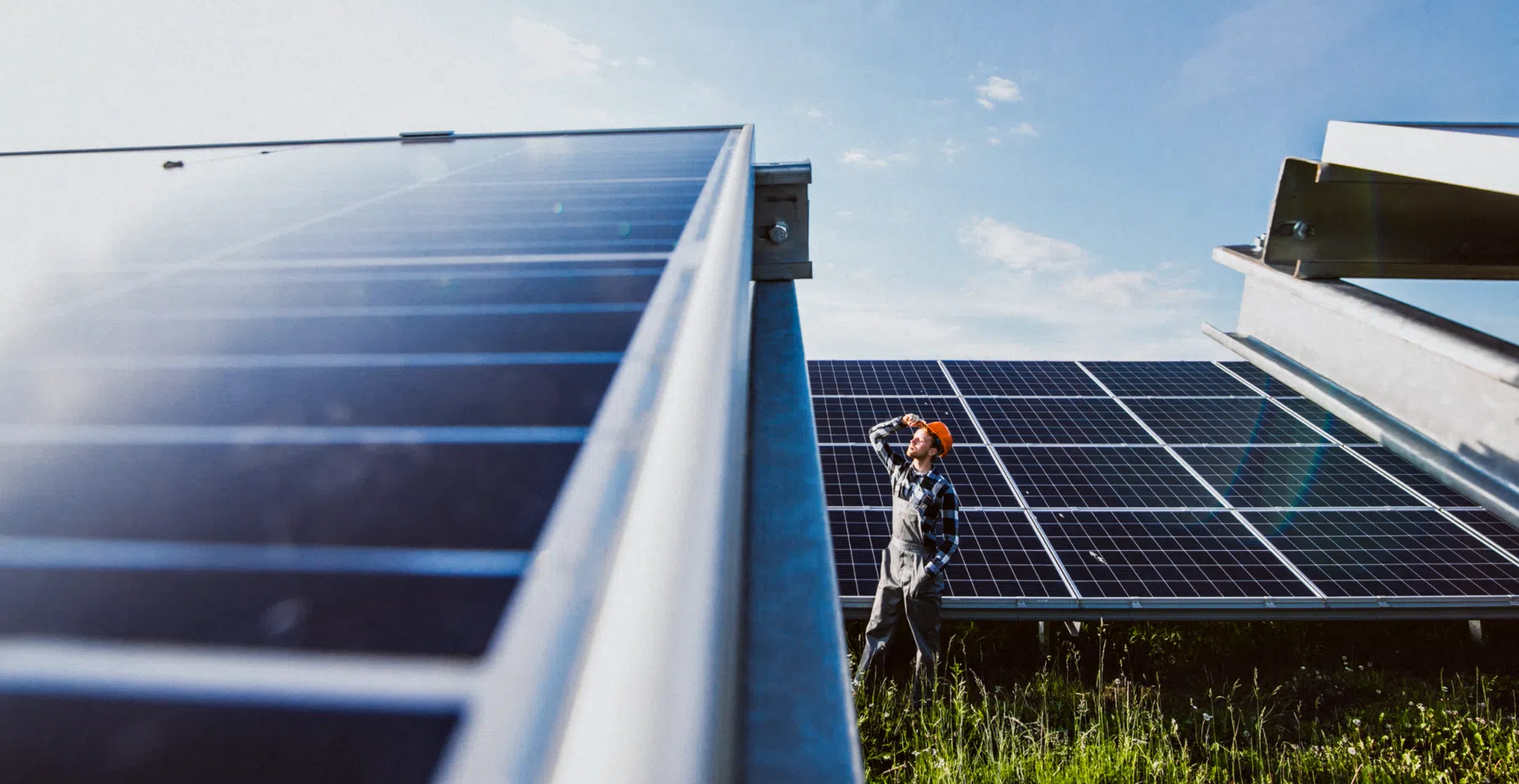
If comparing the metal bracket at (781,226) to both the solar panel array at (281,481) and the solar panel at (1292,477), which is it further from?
the solar panel at (1292,477)

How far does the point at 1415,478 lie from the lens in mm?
9242

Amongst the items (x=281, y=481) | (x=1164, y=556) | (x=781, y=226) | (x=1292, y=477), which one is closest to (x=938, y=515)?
(x=781, y=226)

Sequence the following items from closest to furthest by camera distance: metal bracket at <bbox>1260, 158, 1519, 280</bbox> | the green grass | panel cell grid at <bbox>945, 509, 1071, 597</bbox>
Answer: the green grass < panel cell grid at <bbox>945, 509, 1071, 597</bbox> < metal bracket at <bbox>1260, 158, 1519, 280</bbox>

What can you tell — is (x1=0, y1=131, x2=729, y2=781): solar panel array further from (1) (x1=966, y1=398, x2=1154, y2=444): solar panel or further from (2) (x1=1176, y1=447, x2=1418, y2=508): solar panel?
(2) (x1=1176, y1=447, x2=1418, y2=508): solar panel

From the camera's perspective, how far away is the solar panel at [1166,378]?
12008mm

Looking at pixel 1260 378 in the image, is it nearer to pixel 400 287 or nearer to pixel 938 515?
pixel 938 515

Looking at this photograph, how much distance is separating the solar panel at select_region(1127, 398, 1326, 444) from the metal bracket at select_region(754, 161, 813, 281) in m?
8.24

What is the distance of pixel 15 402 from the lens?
1615 millimetres

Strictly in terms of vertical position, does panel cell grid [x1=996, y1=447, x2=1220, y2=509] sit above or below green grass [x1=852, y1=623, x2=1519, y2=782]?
above

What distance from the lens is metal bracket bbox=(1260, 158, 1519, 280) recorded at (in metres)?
8.12

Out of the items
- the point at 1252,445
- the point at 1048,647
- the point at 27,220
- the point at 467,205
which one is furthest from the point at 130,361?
the point at 1252,445

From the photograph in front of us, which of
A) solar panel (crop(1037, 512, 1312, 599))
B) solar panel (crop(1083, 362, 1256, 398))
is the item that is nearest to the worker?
solar panel (crop(1037, 512, 1312, 599))

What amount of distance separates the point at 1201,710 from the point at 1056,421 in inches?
190

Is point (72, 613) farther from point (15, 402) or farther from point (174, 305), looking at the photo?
point (174, 305)
